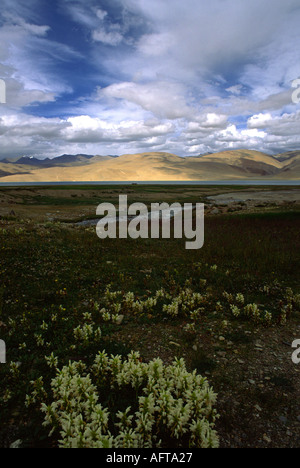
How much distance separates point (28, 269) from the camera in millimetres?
11555

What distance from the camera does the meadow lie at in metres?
4.05

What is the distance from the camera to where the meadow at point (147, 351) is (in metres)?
4.05

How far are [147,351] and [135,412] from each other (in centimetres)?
243

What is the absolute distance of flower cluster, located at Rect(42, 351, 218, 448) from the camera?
368 cm

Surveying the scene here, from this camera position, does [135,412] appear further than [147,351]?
No

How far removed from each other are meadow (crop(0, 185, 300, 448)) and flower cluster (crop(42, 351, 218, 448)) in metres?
0.02

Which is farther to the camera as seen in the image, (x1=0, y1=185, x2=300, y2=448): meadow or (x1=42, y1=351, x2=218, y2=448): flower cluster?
(x1=0, y1=185, x2=300, y2=448): meadow

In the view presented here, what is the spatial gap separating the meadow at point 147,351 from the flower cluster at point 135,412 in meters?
0.02

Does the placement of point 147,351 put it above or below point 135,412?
below

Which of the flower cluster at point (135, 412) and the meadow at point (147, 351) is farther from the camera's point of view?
the meadow at point (147, 351)

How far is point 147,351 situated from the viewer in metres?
6.39
